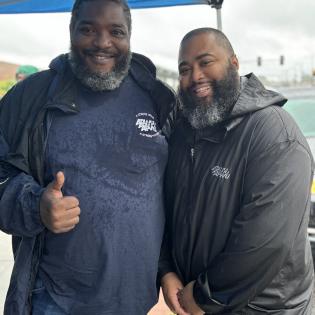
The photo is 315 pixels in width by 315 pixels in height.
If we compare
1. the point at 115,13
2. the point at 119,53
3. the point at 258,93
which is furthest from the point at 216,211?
the point at 115,13

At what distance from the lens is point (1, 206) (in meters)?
1.88

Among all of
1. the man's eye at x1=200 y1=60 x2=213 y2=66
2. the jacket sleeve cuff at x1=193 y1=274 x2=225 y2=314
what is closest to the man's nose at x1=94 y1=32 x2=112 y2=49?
the man's eye at x1=200 y1=60 x2=213 y2=66

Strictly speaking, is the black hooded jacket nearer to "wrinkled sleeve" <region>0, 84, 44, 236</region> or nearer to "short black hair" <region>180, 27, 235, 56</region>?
"short black hair" <region>180, 27, 235, 56</region>

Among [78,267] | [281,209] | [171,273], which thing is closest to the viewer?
[281,209]

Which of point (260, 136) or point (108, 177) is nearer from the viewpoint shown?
point (260, 136)

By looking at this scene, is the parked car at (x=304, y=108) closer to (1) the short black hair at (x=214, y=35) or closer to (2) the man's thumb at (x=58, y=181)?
(1) the short black hair at (x=214, y=35)

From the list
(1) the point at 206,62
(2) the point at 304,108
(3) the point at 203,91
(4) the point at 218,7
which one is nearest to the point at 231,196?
(3) the point at 203,91

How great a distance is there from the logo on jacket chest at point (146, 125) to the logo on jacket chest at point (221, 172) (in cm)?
41

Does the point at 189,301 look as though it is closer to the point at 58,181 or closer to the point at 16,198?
the point at 58,181

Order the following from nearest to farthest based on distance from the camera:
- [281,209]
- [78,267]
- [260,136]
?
[281,209] → [260,136] → [78,267]

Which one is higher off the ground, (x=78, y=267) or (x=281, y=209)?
(x=281, y=209)

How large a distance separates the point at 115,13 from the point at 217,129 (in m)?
0.80

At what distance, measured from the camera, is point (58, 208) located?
172 cm

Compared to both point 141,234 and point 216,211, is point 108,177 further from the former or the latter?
point 216,211
